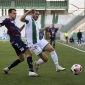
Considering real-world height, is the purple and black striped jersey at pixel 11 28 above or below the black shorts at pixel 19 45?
above

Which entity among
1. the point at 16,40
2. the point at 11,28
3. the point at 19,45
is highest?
the point at 11,28

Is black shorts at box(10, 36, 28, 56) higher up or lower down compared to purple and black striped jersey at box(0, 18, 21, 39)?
lower down

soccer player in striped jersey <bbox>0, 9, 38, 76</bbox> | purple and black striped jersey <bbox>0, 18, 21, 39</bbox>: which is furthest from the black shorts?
purple and black striped jersey <bbox>0, 18, 21, 39</bbox>

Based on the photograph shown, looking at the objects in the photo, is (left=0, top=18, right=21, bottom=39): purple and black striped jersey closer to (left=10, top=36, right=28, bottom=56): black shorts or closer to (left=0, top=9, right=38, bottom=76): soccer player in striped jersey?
(left=0, top=9, right=38, bottom=76): soccer player in striped jersey

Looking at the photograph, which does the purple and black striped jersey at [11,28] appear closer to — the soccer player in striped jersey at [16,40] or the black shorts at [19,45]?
the soccer player in striped jersey at [16,40]

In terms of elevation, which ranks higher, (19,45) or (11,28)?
(11,28)

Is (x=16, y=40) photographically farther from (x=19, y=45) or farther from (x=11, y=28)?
(x=11, y=28)

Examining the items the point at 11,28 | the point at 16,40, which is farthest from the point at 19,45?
the point at 11,28

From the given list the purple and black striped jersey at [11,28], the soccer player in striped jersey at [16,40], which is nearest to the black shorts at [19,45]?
the soccer player in striped jersey at [16,40]

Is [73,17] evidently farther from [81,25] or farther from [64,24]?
[81,25]

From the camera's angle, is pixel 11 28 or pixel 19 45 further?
pixel 11 28

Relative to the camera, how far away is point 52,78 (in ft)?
27.2

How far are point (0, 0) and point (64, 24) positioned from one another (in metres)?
17.6

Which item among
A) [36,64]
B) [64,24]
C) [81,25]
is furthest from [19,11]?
[36,64]
